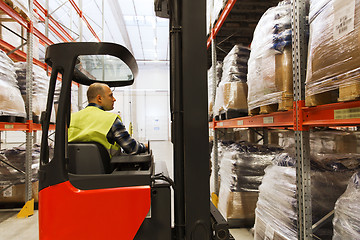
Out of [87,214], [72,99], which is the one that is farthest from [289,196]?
[72,99]

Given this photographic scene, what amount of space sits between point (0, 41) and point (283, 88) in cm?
486

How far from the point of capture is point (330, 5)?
155cm

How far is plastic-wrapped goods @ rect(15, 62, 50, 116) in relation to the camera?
170 inches

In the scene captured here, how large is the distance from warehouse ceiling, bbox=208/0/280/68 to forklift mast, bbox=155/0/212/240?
2216mm

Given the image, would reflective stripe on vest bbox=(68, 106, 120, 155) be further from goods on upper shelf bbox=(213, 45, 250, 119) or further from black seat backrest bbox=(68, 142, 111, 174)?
goods on upper shelf bbox=(213, 45, 250, 119)

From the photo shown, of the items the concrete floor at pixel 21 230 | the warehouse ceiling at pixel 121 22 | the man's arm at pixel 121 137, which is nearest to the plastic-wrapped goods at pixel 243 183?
the concrete floor at pixel 21 230

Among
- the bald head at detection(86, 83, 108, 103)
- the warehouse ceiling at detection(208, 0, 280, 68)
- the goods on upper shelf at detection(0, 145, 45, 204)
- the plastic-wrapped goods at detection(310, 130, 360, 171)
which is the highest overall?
the warehouse ceiling at detection(208, 0, 280, 68)

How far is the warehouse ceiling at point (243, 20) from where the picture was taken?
3.68m

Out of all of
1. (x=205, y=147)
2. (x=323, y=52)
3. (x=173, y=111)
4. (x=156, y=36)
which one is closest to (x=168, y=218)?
(x=205, y=147)

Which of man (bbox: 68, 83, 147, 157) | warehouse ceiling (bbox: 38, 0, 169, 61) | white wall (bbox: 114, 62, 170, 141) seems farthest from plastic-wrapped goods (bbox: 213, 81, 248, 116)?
white wall (bbox: 114, 62, 170, 141)

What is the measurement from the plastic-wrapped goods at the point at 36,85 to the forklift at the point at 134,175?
10.2 feet

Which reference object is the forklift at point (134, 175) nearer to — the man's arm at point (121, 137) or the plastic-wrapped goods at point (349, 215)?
the man's arm at point (121, 137)

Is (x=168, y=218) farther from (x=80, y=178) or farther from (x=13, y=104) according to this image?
(x=13, y=104)

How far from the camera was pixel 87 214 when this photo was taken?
1.63 meters
